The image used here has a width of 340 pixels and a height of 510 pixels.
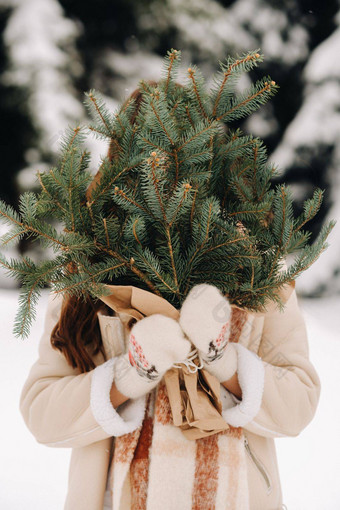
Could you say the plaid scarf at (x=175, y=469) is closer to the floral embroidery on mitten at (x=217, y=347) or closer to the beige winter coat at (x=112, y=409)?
the beige winter coat at (x=112, y=409)

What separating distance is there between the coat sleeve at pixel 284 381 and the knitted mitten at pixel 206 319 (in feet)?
0.53

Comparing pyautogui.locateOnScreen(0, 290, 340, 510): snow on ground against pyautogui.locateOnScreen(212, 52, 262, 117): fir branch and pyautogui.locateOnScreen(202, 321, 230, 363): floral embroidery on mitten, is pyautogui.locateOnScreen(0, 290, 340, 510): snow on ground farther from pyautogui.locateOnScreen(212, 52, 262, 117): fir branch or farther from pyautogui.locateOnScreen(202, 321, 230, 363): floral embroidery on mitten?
pyautogui.locateOnScreen(212, 52, 262, 117): fir branch

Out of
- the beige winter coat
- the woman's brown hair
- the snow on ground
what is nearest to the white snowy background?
the snow on ground

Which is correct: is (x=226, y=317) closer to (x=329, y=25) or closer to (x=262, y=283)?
(x=262, y=283)

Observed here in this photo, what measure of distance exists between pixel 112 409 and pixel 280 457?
43.3 inches

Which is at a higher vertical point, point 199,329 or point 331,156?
point 331,156

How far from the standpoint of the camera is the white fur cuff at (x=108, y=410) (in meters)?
0.86

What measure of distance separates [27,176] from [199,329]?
4.57 ft

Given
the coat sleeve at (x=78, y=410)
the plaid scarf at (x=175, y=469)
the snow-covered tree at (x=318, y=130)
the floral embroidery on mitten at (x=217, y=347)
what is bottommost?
the plaid scarf at (x=175, y=469)

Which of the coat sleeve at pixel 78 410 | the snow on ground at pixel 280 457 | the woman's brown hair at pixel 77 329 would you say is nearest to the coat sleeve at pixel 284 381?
the coat sleeve at pixel 78 410

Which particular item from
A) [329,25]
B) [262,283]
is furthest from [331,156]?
[262,283]

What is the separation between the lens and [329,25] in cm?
191

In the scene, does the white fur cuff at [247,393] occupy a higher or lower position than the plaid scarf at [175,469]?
higher

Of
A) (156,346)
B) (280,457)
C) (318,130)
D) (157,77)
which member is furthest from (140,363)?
(318,130)
